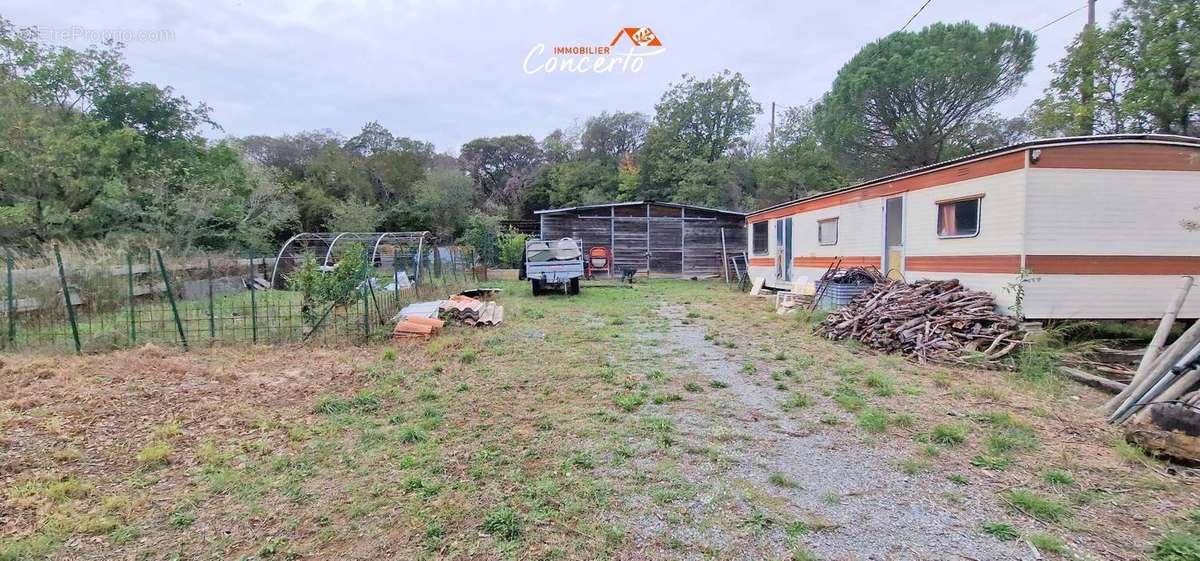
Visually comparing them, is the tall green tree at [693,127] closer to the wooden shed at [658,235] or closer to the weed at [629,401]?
the wooden shed at [658,235]

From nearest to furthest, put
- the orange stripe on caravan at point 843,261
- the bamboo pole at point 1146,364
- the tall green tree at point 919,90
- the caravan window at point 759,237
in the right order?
the bamboo pole at point 1146,364, the orange stripe on caravan at point 843,261, the caravan window at point 759,237, the tall green tree at point 919,90

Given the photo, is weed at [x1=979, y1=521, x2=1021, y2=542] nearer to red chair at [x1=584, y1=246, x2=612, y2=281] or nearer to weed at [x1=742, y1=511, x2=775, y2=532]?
weed at [x1=742, y1=511, x2=775, y2=532]

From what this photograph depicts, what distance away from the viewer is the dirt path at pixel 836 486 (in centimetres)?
243

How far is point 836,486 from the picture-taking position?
3064mm

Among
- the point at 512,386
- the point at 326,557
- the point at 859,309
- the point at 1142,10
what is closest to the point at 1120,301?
the point at 859,309

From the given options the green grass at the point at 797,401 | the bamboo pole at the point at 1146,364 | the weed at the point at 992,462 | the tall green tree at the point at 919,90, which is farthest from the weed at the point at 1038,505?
the tall green tree at the point at 919,90

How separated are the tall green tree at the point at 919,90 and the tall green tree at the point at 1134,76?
671 centimetres

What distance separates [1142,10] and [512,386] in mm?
20097

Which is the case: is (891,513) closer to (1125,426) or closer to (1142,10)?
(1125,426)

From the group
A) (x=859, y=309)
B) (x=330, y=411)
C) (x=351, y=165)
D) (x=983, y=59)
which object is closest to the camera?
(x=330, y=411)

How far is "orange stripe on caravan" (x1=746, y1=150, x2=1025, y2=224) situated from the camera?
690cm

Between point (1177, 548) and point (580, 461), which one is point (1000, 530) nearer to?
point (1177, 548)

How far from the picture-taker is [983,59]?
2152 cm

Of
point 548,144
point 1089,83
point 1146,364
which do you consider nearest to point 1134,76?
point 1089,83
